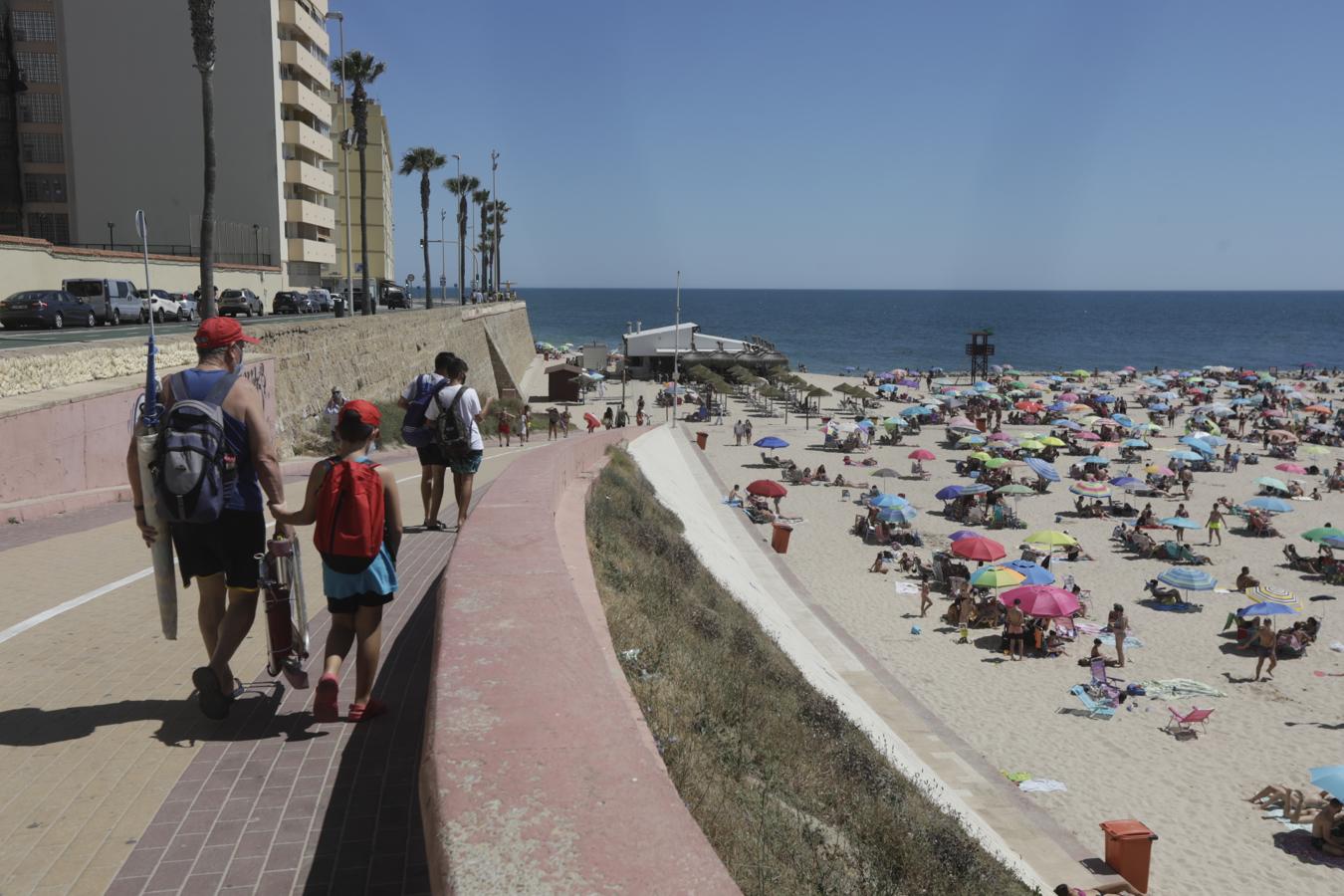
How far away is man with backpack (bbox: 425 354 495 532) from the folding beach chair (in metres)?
11.3

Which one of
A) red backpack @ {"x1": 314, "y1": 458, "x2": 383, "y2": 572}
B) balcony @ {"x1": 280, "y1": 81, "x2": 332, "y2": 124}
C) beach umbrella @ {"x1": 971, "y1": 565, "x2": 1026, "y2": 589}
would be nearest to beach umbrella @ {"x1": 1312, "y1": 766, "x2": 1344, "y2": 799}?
beach umbrella @ {"x1": 971, "y1": 565, "x2": 1026, "y2": 589}

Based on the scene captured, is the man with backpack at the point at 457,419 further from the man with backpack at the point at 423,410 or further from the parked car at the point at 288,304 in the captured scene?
the parked car at the point at 288,304

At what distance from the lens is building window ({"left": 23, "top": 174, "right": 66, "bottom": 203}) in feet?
144

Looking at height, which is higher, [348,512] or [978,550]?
[348,512]

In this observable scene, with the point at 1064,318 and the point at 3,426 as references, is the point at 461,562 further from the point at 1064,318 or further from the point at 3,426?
the point at 1064,318

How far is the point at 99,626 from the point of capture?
574 cm

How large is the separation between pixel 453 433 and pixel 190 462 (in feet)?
11.0

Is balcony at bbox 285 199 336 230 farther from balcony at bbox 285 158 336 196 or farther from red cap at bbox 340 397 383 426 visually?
red cap at bbox 340 397 383 426

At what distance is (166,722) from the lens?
14.4 ft

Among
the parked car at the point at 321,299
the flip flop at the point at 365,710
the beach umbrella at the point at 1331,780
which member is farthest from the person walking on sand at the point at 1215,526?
the parked car at the point at 321,299

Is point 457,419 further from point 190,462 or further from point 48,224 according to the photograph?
point 48,224

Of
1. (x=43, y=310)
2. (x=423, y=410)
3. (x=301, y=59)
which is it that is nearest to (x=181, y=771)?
(x=423, y=410)

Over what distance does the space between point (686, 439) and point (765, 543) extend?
14.1m

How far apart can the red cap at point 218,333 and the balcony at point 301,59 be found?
4823 centimetres
